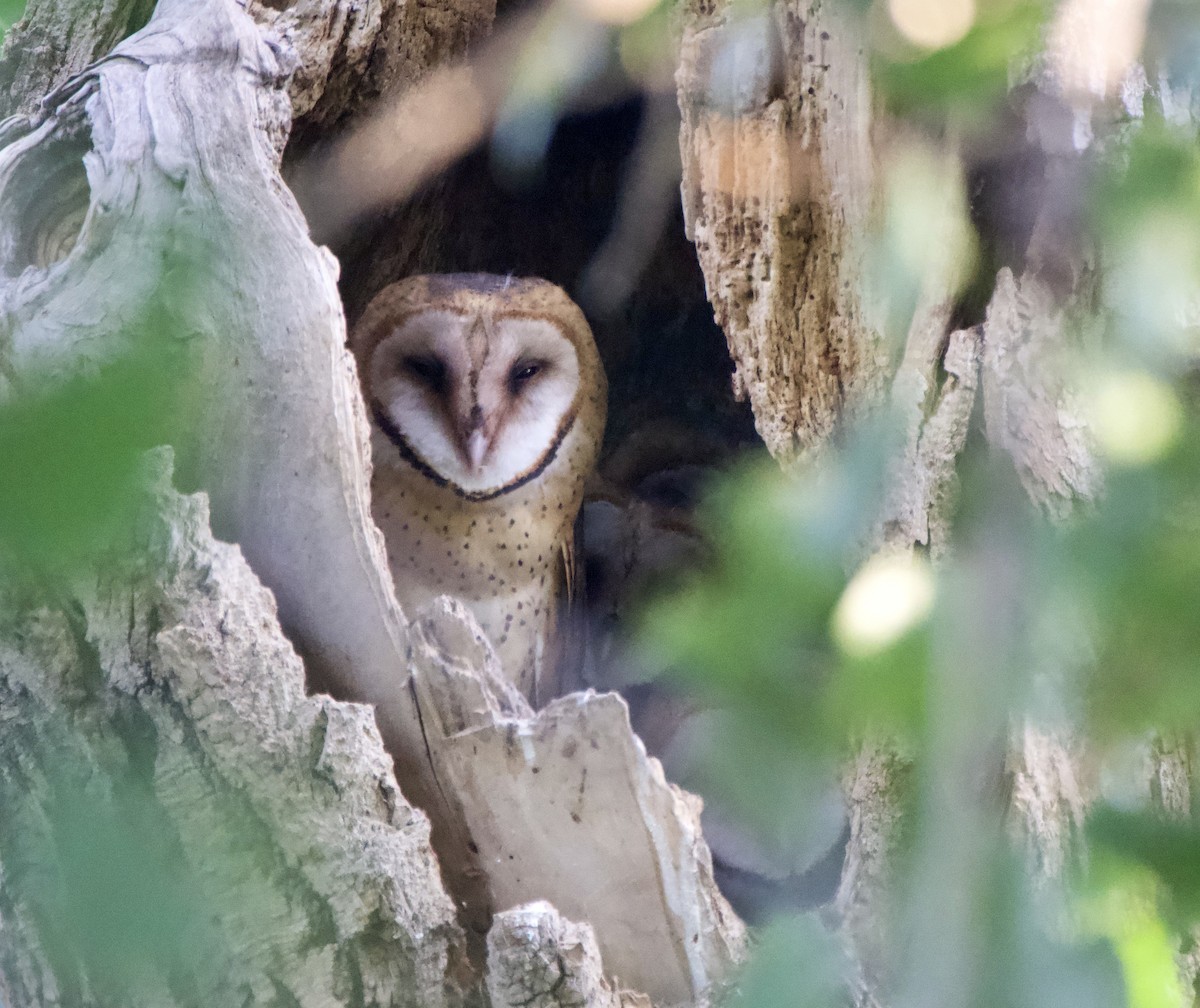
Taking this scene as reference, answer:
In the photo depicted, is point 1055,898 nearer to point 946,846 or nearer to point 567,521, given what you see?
point 946,846

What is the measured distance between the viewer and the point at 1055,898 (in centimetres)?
64

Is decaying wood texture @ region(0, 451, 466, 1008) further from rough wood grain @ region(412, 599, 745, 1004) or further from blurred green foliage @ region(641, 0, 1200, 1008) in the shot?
blurred green foliage @ region(641, 0, 1200, 1008)

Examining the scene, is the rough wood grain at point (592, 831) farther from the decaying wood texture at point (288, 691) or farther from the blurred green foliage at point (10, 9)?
the blurred green foliage at point (10, 9)

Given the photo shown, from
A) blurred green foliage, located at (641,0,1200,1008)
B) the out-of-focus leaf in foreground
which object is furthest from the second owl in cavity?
the out-of-focus leaf in foreground

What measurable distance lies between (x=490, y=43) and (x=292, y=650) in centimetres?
124

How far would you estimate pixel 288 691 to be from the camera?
1160 millimetres

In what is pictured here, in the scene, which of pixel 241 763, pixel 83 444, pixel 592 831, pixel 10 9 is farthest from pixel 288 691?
pixel 83 444

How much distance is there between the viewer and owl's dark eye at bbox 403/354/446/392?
6.48 ft

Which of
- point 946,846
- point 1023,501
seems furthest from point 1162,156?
point 946,846

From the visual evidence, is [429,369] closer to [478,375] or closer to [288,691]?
[478,375]

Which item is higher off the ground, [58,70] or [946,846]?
[58,70]

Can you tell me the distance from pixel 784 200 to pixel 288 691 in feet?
2.65

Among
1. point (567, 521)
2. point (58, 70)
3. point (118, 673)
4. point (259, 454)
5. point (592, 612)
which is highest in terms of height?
point (58, 70)

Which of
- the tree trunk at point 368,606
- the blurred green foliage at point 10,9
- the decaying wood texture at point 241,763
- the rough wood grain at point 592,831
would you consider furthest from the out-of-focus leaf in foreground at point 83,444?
the blurred green foliage at point 10,9
